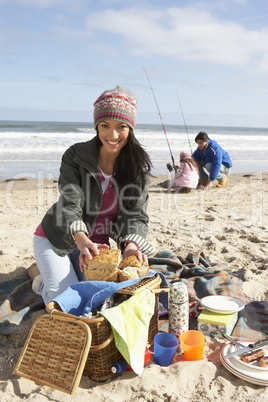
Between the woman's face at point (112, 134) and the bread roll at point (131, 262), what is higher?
the woman's face at point (112, 134)

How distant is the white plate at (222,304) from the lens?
99.0 inches

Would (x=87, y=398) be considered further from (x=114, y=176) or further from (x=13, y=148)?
A: (x=13, y=148)

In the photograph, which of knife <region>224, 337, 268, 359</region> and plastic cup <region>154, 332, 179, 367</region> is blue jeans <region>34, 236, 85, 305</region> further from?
knife <region>224, 337, 268, 359</region>

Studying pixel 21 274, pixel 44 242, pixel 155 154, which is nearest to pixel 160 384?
pixel 44 242

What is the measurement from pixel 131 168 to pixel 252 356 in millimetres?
1532

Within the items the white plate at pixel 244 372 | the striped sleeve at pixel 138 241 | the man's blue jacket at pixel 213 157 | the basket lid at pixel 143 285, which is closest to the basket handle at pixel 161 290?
the basket lid at pixel 143 285

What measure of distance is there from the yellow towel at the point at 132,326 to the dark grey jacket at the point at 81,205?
0.70 metres

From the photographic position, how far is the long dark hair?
2846 millimetres

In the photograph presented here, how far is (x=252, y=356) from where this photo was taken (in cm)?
216

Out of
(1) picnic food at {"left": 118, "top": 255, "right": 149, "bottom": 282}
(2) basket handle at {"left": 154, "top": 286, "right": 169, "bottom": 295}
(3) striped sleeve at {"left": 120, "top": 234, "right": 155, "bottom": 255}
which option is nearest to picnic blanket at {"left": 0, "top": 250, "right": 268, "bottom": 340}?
(3) striped sleeve at {"left": 120, "top": 234, "right": 155, "bottom": 255}

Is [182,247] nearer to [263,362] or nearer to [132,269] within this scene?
[132,269]

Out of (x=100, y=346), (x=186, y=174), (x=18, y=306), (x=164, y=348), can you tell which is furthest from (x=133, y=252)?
(x=186, y=174)

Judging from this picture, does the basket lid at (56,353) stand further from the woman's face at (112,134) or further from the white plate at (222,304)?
the woman's face at (112,134)

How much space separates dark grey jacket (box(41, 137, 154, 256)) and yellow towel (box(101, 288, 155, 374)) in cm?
70
